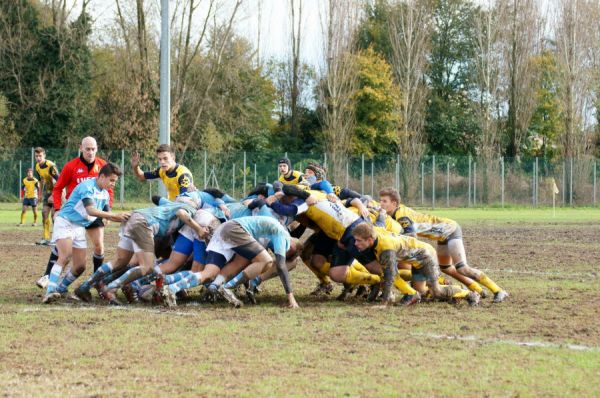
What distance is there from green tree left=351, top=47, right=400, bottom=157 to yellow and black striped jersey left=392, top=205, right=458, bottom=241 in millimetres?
43921

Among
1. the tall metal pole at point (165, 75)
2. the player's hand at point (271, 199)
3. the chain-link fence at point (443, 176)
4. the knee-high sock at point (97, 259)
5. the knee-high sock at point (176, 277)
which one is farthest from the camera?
the chain-link fence at point (443, 176)

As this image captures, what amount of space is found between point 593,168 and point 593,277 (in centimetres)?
4121

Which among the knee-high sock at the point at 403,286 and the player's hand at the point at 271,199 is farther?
the player's hand at the point at 271,199

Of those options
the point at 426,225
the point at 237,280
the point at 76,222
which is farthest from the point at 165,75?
the point at 426,225

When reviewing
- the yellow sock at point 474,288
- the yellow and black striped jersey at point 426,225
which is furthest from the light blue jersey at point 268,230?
the yellow sock at point 474,288

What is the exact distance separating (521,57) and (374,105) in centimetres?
949

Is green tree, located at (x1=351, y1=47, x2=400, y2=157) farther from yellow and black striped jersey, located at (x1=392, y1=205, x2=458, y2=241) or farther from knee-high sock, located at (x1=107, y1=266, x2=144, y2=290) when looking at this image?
knee-high sock, located at (x1=107, y1=266, x2=144, y2=290)

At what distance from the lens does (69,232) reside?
11883 millimetres

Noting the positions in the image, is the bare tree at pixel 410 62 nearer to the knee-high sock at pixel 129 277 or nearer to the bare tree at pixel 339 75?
the bare tree at pixel 339 75

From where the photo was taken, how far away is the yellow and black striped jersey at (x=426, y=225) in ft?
38.8

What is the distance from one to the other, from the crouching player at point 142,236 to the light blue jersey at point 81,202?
2.03ft

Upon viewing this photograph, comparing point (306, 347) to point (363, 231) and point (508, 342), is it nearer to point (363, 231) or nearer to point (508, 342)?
point (508, 342)

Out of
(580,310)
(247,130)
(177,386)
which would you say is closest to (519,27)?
(247,130)

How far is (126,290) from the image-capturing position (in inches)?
460
